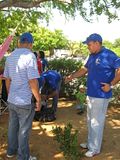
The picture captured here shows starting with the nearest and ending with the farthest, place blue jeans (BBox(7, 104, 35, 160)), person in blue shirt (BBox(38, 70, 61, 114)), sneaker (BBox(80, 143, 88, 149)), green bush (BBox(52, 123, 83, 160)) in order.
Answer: blue jeans (BBox(7, 104, 35, 160))
green bush (BBox(52, 123, 83, 160))
sneaker (BBox(80, 143, 88, 149))
person in blue shirt (BBox(38, 70, 61, 114))

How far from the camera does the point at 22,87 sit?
16.3 ft

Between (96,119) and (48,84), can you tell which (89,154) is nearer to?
(96,119)

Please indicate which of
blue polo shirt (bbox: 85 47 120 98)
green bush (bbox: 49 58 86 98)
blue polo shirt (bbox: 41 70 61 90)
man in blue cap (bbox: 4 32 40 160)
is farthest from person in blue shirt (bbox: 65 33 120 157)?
green bush (bbox: 49 58 86 98)

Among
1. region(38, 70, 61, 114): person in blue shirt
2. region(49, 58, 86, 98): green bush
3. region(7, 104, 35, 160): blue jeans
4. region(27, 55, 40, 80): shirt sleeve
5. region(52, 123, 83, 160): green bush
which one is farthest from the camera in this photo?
region(49, 58, 86, 98): green bush

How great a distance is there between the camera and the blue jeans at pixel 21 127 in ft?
16.5

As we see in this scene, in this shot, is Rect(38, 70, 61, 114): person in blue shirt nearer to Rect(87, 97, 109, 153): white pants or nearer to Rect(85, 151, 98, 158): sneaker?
Rect(87, 97, 109, 153): white pants

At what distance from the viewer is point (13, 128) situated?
5363 millimetres

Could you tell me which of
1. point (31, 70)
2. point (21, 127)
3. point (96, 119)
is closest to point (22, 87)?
point (31, 70)

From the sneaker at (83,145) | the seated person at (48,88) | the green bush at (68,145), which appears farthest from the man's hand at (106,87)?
the seated person at (48,88)

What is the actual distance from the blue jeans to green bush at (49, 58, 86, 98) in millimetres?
5165

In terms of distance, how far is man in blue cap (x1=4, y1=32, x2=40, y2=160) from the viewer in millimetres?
4867

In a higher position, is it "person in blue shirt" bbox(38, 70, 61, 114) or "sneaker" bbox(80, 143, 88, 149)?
"person in blue shirt" bbox(38, 70, 61, 114)

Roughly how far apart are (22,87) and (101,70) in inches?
48.7

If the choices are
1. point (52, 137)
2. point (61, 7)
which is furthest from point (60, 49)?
point (52, 137)
